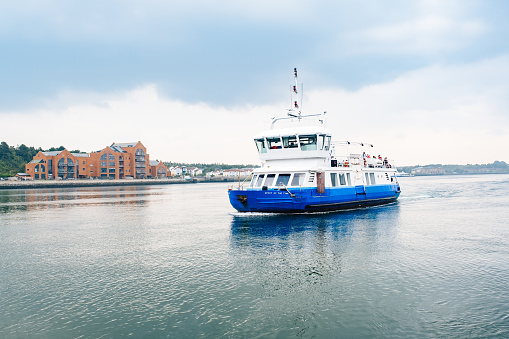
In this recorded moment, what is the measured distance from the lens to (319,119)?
4362 centimetres

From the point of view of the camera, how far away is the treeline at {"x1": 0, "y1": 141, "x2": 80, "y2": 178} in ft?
459

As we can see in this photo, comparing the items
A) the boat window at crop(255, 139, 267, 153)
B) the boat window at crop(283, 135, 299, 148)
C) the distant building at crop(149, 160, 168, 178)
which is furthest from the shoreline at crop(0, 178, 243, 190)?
the boat window at crop(283, 135, 299, 148)

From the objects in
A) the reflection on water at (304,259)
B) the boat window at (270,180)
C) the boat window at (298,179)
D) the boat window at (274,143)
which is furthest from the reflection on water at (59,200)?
the reflection on water at (304,259)

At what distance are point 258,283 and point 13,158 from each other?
16826 centimetres

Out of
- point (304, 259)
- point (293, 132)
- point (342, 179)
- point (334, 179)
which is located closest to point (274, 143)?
point (293, 132)

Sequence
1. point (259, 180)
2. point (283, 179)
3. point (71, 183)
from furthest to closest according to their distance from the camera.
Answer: point (71, 183), point (259, 180), point (283, 179)

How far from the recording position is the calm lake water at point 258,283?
38.7ft

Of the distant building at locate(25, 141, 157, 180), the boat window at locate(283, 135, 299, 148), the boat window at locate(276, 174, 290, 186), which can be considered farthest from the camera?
the distant building at locate(25, 141, 157, 180)

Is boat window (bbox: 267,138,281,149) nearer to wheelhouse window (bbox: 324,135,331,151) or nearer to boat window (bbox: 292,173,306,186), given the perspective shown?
boat window (bbox: 292,173,306,186)

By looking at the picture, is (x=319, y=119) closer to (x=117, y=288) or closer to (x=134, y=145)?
(x=117, y=288)

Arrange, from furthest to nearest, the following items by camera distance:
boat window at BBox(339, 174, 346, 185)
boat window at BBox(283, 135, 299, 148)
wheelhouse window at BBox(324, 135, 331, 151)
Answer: boat window at BBox(339, 174, 346, 185), wheelhouse window at BBox(324, 135, 331, 151), boat window at BBox(283, 135, 299, 148)

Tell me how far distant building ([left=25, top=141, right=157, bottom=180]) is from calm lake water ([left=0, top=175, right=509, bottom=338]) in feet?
392

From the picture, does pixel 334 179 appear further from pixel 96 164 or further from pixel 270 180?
pixel 96 164

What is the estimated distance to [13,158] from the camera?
493 ft
